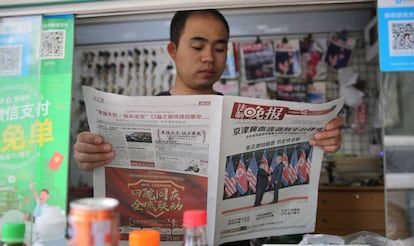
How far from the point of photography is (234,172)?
1.20 m

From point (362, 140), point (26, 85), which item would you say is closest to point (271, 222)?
point (26, 85)

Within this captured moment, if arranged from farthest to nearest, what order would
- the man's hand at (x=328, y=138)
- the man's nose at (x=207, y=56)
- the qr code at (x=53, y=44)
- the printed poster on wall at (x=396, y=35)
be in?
the man's nose at (x=207, y=56)
the man's hand at (x=328, y=138)
the qr code at (x=53, y=44)
the printed poster on wall at (x=396, y=35)

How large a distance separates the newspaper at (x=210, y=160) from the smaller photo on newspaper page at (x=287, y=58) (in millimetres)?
2094

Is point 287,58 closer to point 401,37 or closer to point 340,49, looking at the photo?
point 340,49

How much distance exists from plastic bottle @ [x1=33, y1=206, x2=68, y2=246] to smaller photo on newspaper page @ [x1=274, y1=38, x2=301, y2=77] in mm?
2711

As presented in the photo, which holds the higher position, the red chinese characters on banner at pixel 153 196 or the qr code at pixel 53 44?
the qr code at pixel 53 44

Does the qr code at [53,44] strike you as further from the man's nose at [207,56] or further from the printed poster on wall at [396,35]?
the printed poster on wall at [396,35]

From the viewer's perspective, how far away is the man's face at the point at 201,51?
1.66 meters

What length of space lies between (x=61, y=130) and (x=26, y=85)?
0.17 m

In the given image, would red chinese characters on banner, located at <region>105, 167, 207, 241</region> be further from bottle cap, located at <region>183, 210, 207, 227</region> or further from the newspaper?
bottle cap, located at <region>183, 210, 207, 227</region>

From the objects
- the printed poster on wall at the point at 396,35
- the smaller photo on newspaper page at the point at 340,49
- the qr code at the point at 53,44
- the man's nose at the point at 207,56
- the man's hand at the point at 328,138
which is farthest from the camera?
the smaller photo on newspaper page at the point at 340,49

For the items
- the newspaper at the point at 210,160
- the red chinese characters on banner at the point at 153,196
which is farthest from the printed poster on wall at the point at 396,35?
the red chinese characters on banner at the point at 153,196

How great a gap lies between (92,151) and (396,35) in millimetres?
982

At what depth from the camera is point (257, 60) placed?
131 inches
